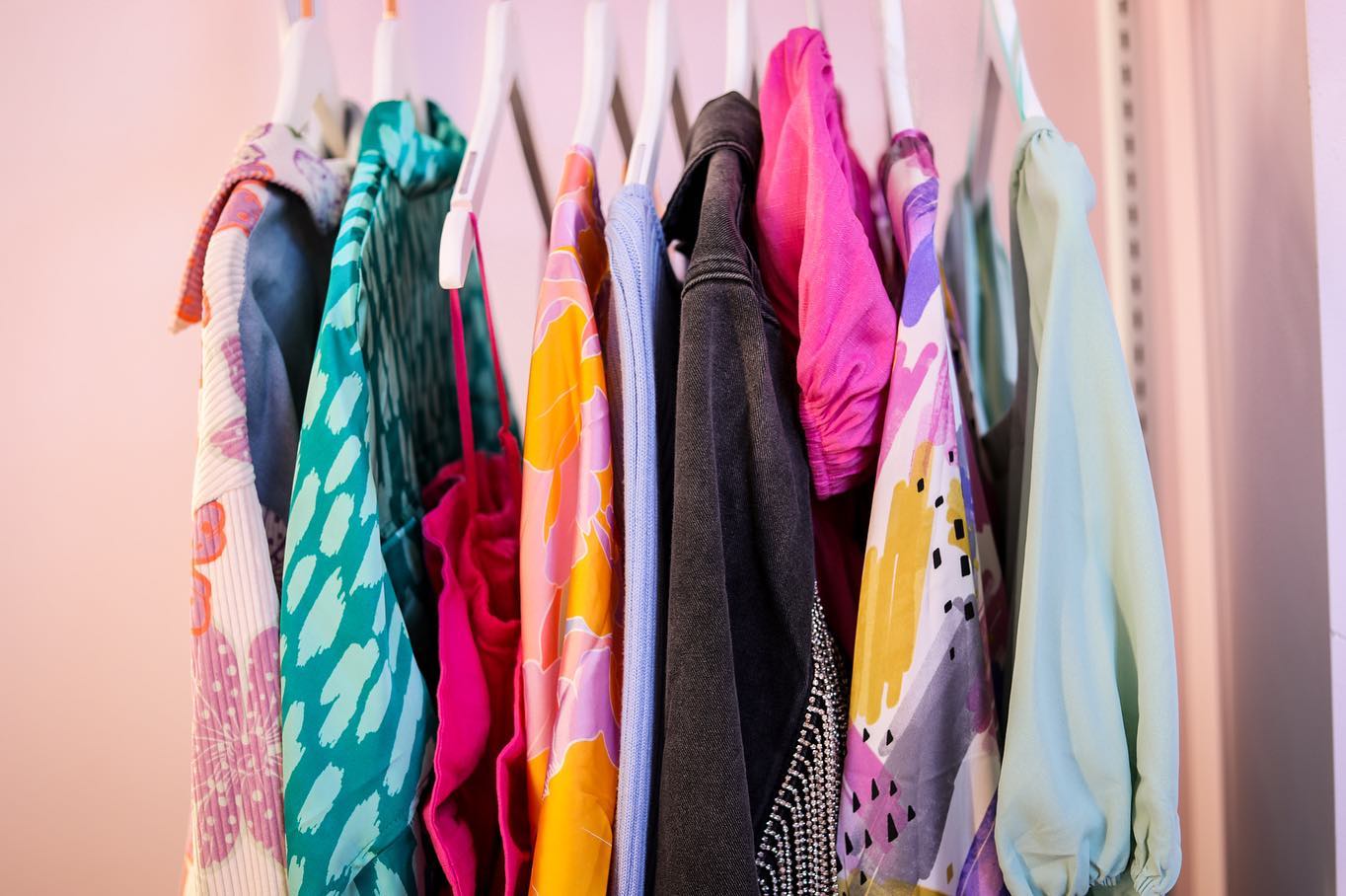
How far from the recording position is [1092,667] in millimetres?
454

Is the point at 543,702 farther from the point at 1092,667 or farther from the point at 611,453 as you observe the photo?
the point at 1092,667

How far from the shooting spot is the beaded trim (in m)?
0.47

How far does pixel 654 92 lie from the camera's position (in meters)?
0.60

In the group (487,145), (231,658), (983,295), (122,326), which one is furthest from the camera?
(122,326)

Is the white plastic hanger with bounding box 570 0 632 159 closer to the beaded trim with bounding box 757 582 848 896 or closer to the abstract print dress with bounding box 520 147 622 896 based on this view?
the abstract print dress with bounding box 520 147 622 896

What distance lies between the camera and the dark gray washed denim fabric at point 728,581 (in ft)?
1.41

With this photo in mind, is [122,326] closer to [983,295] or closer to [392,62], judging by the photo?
[392,62]

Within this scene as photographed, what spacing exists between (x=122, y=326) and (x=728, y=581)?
78cm

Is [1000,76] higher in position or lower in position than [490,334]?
higher

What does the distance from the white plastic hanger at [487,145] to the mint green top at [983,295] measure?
362mm

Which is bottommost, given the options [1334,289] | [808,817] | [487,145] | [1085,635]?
[808,817]

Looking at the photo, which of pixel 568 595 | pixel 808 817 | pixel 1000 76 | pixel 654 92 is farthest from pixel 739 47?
pixel 808 817

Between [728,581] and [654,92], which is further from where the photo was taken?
[654,92]

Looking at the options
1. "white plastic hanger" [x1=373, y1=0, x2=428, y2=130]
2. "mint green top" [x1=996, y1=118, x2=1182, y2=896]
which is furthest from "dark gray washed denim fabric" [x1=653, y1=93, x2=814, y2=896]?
"white plastic hanger" [x1=373, y1=0, x2=428, y2=130]
